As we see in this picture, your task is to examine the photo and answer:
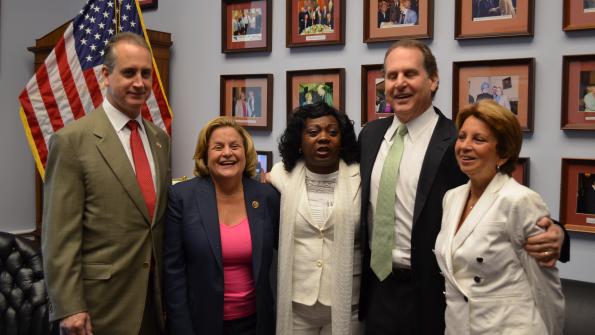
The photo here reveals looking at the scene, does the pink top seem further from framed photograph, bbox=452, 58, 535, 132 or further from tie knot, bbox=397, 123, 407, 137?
framed photograph, bbox=452, 58, 535, 132

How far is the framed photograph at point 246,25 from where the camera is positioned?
3.68 metres

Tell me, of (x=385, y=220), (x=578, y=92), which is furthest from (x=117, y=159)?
(x=578, y=92)

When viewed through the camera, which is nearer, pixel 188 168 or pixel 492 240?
pixel 492 240

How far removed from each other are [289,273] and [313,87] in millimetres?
1586

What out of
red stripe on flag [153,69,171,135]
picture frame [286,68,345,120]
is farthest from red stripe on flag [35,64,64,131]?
picture frame [286,68,345,120]

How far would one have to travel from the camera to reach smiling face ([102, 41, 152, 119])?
202 cm

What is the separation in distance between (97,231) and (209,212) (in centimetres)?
39

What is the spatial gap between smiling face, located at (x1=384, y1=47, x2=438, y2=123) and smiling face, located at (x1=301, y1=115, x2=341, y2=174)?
0.27 metres

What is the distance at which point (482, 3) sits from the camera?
115 inches

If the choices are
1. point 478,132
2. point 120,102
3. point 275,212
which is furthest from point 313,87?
point 478,132

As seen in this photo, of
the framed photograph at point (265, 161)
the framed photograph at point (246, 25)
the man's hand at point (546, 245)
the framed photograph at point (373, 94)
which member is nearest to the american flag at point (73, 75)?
the framed photograph at point (246, 25)

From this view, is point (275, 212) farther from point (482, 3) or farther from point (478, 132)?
point (482, 3)

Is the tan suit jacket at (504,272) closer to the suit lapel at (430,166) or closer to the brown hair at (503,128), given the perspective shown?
the brown hair at (503,128)

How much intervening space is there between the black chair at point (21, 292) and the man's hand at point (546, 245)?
7.40 feet
